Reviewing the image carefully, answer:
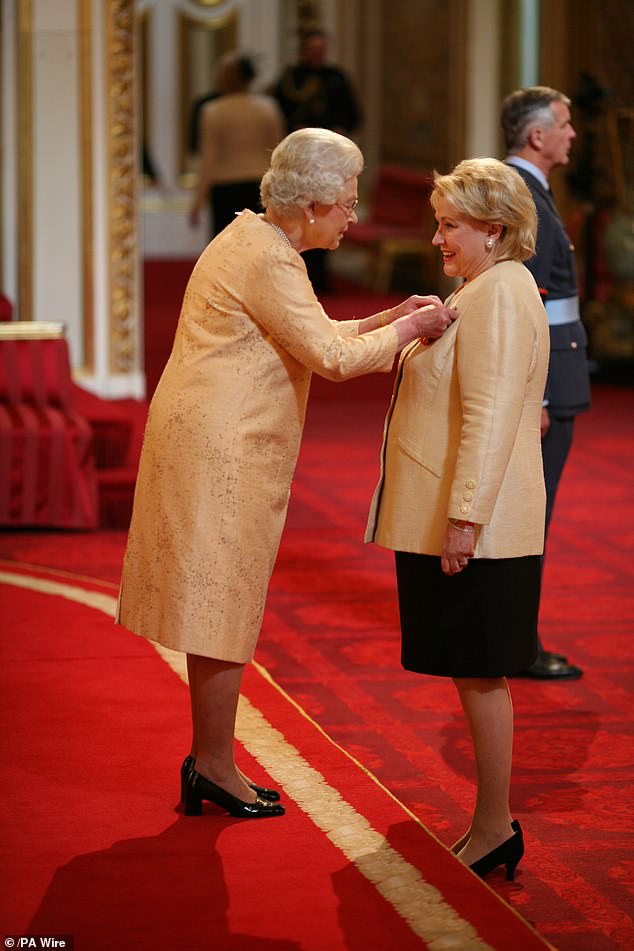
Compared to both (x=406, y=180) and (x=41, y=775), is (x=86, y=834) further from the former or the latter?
(x=406, y=180)

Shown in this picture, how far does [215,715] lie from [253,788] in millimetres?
236

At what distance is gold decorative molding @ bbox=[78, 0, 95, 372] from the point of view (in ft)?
29.5

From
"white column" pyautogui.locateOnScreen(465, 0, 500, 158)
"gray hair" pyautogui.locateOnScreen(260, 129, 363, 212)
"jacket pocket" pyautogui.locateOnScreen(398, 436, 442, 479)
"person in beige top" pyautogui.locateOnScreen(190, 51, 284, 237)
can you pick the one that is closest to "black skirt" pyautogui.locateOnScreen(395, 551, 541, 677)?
"jacket pocket" pyautogui.locateOnScreen(398, 436, 442, 479)

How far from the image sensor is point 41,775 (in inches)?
154

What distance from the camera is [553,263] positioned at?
15.7ft

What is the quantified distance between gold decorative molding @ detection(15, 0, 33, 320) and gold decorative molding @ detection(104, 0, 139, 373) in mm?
436

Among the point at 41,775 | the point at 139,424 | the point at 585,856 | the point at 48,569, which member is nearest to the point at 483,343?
the point at 585,856

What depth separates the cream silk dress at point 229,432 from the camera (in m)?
3.45

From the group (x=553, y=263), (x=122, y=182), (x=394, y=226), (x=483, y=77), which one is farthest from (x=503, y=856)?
(x=394, y=226)

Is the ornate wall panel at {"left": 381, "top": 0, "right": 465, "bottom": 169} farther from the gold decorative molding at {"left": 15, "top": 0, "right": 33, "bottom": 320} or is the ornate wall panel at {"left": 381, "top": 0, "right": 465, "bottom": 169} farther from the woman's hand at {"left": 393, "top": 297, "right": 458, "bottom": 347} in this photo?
the woman's hand at {"left": 393, "top": 297, "right": 458, "bottom": 347}

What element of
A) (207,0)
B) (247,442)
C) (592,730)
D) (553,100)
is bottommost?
(592,730)

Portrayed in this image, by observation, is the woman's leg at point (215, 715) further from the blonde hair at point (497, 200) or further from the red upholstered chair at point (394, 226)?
the red upholstered chair at point (394, 226)

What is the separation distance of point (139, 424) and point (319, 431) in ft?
3.73

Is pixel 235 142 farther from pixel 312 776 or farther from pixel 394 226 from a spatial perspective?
pixel 312 776
